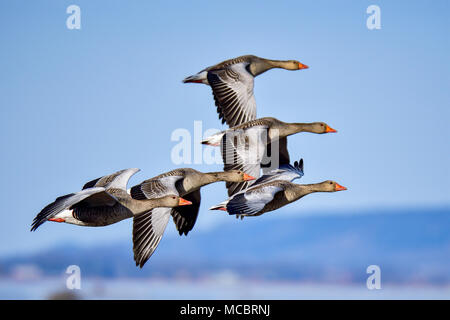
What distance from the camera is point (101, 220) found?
1469cm

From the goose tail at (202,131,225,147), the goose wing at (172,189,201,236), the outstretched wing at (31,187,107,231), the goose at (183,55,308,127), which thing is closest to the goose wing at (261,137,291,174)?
the goose at (183,55,308,127)

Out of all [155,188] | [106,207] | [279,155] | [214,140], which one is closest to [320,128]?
[279,155]

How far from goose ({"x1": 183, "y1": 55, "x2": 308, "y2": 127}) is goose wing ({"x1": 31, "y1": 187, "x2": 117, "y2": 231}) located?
3.87 m

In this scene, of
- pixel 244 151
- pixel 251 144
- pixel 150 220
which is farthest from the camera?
pixel 244 151

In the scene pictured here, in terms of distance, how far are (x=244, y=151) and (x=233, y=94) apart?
1339 mm

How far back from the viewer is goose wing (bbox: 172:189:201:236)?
1716cm

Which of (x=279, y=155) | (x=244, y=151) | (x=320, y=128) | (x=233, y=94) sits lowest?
(x=279, y=155)

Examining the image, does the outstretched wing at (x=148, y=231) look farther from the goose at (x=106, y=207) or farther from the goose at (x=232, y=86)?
the goose at (x=232, y=86)

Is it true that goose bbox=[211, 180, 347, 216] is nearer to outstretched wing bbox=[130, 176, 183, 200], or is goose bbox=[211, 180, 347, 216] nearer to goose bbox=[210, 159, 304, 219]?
goose bbox=[210, 159, 304, 219]

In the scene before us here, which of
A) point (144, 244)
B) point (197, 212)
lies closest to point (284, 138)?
point (197, 212)

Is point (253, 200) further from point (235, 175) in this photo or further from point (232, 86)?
point (232, 86)

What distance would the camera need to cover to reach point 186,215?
56.4ft

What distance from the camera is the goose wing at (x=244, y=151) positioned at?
55.7 ft

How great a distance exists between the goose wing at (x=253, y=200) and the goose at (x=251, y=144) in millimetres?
1493
